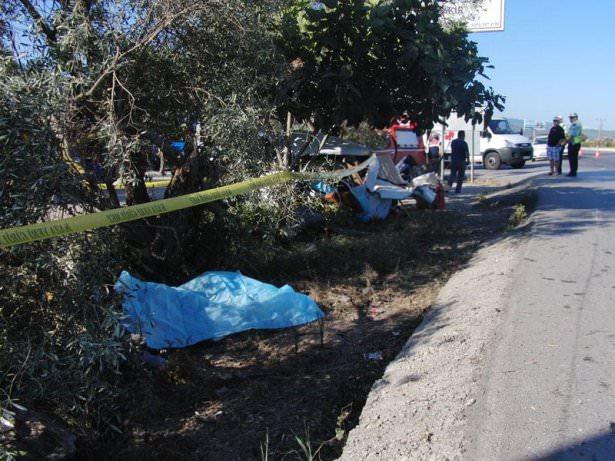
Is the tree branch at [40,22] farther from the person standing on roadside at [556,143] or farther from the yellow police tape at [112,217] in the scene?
the person standing on roadside at [556,143]

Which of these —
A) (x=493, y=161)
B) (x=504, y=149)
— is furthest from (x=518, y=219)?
(x=493, y=161)

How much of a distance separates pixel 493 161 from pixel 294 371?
2355 cm

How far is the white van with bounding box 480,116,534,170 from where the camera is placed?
25625mm

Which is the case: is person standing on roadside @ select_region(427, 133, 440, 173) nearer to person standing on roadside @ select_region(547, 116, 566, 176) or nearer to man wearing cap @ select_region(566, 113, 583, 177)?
person standing on roadside @ select_region(547, 116, 566, 176)

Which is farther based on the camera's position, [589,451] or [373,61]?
[373,61]

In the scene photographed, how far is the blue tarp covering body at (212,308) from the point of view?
202 inches

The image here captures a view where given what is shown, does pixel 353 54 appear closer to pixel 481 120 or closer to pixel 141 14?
pixel 481 120

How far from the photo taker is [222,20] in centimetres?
528

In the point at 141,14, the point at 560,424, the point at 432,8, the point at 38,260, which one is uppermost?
the point at 432,8

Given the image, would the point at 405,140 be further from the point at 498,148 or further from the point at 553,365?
the point at 553,365

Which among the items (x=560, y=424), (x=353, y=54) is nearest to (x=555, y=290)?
(x=560, y=424)

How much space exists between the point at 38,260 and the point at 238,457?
5.81 ft

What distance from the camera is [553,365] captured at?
377cm

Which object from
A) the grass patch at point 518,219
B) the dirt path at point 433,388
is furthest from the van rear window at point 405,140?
the dirt path at point 433,388
